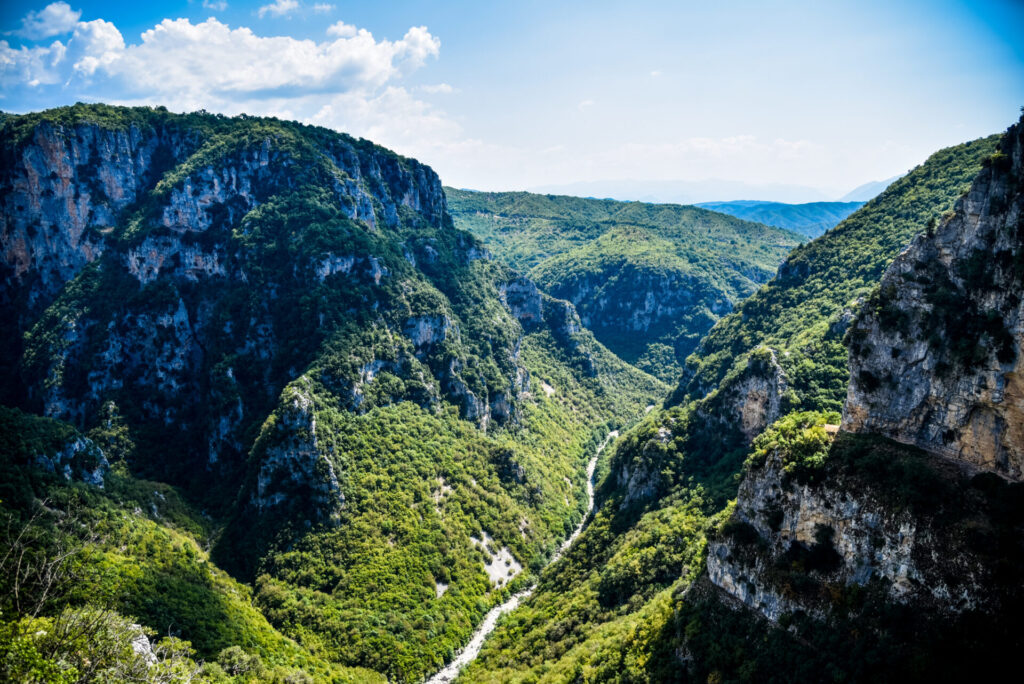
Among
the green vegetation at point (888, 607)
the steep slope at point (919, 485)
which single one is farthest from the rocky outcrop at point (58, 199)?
the steep slope at point (919, 485)

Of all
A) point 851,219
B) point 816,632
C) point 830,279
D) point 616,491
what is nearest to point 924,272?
point 816,632

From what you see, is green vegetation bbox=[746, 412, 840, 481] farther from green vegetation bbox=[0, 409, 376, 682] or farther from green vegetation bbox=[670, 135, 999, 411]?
green vegetation bbox=[0, 409, 376, 682]

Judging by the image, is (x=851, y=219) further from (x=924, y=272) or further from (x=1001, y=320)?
(x=1001, y=320)

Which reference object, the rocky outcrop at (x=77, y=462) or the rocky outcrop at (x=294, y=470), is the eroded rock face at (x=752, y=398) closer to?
the rocky outcrop at (x=294, y=470)

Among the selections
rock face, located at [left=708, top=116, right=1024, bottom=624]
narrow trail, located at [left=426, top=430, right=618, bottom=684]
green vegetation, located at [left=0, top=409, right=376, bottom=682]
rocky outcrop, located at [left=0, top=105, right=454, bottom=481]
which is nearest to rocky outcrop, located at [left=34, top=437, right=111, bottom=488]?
green vegetation, located at [left=0, top=409, right=376, bottom=682]

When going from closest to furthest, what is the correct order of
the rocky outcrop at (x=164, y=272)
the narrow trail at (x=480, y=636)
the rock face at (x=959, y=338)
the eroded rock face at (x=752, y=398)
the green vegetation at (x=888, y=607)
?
the green vegetation at (x=888, y=607)
the rock face at (x=959, y=338)
the eroded rock face at (x=752, y=398)
the narrow trail at (x=480, y=636)
the rocky outcrop at (x=164, y=272)

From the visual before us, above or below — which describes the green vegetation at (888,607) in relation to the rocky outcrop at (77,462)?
below

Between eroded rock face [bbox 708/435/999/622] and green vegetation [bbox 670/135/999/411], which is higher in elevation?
green vegetation [bbox 670/135/999/411]
